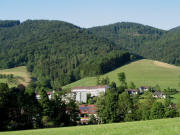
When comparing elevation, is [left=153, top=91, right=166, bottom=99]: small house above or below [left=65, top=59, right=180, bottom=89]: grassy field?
below

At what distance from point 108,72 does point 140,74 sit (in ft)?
72.6

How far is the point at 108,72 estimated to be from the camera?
18962cm

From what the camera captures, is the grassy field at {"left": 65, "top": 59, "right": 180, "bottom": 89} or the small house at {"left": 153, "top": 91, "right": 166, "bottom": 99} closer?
the small house at {"left": 153, "top": 91, "right": 166, "bottom": 99}

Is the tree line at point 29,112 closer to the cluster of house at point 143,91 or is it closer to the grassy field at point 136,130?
the grassy field at point 136,130

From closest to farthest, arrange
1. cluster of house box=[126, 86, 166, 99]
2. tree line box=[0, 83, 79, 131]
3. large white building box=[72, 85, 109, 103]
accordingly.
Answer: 1. tree line box=[0, 83, 79, 131]
2. cluster of house box=[126, 86, 166, 99]
3. large white building box=[72, 85, 109, 103]

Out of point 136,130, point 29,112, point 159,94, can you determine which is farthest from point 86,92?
point 136,130

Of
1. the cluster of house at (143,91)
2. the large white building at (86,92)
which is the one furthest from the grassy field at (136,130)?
the large white building at (86,92)

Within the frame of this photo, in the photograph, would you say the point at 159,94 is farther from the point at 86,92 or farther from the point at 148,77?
the point at 148,77

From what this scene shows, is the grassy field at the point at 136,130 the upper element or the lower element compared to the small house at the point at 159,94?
upper

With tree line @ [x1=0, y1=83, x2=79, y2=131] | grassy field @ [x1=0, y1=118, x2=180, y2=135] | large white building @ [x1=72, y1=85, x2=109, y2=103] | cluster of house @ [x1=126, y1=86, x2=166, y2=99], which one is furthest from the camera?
large white building @ [x1=72, y1=85, x2=109, y2=103]

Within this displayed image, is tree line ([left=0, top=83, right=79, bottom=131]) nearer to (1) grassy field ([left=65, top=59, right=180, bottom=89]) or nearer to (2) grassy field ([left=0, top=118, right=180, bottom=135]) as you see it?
(2) grassy field ([left=0, top=118, right=180, bottom=135])

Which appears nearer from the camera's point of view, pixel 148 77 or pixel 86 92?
pixel 86 92

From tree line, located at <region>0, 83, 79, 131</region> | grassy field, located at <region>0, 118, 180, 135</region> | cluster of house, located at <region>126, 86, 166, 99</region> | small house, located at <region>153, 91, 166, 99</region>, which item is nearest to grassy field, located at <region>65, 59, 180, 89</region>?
cluster of house, located at <region>126, 86, 166, 99</region>

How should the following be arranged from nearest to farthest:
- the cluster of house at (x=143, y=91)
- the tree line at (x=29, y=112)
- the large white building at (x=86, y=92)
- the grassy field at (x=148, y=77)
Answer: the tree line at (x=29, y=112) → the cluster of house at (x=143, y=91) → the large white building at (x=86, y=92) → the grassy field at (x=148, y=77)
